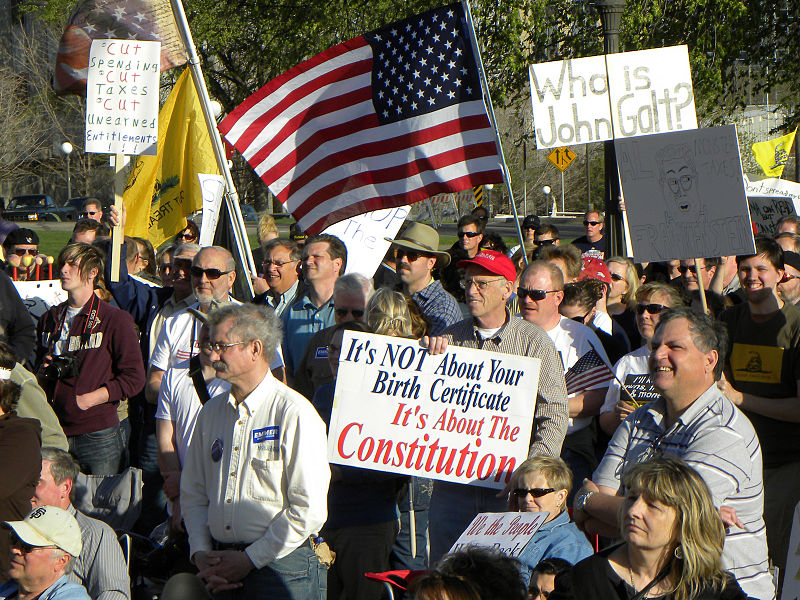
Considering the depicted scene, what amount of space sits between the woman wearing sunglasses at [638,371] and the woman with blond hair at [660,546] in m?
1.70

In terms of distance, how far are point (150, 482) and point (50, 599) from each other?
2302mm

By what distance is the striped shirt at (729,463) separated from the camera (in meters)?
3.89

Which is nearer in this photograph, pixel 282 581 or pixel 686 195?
pixel 282 581

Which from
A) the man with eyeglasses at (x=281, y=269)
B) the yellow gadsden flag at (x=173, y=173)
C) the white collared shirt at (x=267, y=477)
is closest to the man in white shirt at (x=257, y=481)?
the white collared shirt at (x=267, y=477)

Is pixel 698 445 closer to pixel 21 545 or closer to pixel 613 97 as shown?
pixel 21 545

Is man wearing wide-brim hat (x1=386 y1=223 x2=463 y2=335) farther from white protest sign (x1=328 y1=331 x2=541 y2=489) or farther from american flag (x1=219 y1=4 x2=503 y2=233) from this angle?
white protest sign (x1=328 y1=331 x2=541 y2=489)

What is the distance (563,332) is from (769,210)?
22.6 ft

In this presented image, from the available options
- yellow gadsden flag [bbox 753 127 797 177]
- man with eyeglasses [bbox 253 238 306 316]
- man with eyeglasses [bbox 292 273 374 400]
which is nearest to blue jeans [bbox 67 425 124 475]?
man with eyeglasses [bbox 253 238 306 316]

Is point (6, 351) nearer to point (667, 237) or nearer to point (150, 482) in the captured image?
point (150, 482)

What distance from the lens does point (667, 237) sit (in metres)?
6.20

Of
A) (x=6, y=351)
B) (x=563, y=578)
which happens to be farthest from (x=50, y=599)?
(x=563, y=578)

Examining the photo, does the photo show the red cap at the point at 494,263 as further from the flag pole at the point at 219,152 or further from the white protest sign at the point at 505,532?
the flag pole at the point at 219,152

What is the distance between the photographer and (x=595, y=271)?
8.05 m

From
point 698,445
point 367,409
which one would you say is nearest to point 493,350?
point 367,409
